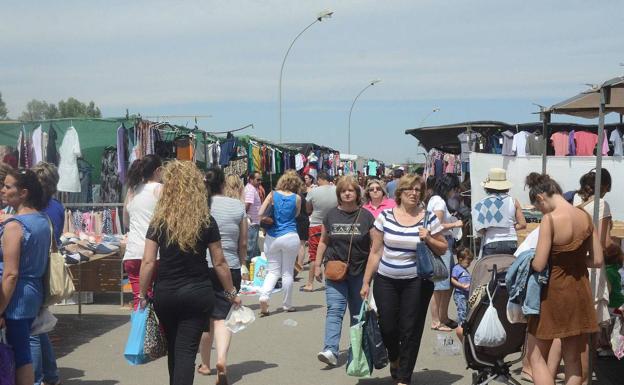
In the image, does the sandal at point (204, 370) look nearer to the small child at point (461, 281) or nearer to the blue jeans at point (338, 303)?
the blue jeans at point (338, 303)

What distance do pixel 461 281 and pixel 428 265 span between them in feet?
10.0

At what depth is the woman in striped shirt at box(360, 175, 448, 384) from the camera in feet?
21.6

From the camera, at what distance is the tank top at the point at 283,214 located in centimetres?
1099

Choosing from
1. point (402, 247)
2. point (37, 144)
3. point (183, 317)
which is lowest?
point (183, 317)

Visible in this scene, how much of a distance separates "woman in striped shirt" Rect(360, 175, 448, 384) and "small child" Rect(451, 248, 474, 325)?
2.55 m

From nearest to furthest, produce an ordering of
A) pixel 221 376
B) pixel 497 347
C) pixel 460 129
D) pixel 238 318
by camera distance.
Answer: pixel 497 347, pixel 238 318, pixel 221 376, pixel 460 129

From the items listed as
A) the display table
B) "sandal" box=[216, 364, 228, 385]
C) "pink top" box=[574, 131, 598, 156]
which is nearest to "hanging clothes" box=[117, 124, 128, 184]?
the display table

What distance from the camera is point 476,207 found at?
888cm

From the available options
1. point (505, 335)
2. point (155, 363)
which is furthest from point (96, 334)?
point (505, 335)

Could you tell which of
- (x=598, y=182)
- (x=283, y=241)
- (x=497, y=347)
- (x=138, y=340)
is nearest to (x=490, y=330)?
(x=497, y=347)

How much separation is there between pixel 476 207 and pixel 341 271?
2.12m

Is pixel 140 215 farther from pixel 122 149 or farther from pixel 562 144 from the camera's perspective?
pixel 562 144

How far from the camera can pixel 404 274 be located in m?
6.60

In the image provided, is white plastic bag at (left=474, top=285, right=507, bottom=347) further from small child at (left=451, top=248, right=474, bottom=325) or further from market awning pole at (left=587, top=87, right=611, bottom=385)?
small child at (left=451, top=248, right=474, bottom=325)
